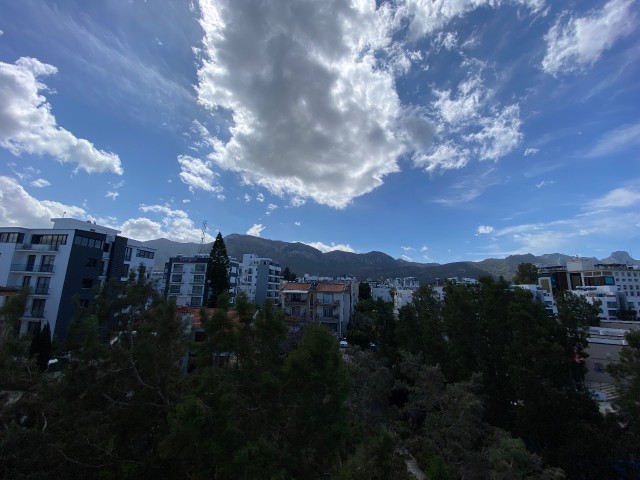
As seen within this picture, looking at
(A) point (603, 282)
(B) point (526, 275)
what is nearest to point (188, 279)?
(B) point (526, 275)

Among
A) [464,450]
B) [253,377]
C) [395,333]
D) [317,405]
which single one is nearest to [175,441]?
[253,377]

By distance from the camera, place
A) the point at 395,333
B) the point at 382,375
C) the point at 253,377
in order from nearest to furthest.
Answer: the point at 253,377, the point at 382,375, the point at 395,333

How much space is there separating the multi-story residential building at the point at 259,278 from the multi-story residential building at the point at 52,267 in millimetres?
35636

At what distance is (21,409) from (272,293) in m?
59.9

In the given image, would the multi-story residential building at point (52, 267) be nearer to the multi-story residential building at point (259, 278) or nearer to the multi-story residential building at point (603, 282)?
the multi-story residential building at point (259, 278)

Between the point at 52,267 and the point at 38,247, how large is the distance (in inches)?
101

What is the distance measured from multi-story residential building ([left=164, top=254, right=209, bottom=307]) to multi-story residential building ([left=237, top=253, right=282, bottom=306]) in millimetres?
16086

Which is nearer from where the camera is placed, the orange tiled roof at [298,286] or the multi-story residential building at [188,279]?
the orange tiled roof at [298,286]

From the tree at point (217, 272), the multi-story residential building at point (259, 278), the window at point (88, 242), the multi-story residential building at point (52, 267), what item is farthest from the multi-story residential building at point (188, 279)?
the window at point (88, 242)

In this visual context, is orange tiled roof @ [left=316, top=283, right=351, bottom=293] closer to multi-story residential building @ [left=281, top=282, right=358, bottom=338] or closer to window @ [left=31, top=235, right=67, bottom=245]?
multi-story residential building @ [left=281, top=282, right=358, bottom=338]

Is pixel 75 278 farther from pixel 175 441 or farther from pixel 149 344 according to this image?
pixel 175 441

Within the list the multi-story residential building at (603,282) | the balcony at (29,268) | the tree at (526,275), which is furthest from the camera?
the tree at (526,275)

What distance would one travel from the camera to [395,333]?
2570 cm

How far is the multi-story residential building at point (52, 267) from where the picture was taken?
1139 inches
